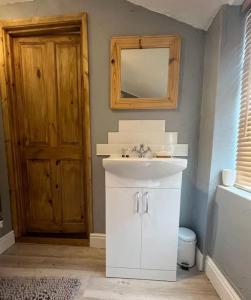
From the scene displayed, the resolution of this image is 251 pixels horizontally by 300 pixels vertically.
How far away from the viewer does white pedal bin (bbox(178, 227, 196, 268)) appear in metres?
1.52

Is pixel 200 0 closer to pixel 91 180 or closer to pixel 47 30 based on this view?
pixel 47 30

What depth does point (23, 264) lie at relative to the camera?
62.6 inches

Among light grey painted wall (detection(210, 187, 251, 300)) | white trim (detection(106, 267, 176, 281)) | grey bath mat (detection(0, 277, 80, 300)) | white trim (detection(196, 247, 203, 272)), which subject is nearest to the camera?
light grey painted wall (detection(210, 187, 251, 300))

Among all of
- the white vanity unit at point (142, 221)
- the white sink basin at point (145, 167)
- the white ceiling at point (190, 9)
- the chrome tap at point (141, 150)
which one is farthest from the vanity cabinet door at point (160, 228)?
the white ceiling at point (190, 9)

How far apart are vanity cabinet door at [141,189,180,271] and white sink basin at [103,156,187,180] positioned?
0.14 meters

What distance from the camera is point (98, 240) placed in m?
1.82

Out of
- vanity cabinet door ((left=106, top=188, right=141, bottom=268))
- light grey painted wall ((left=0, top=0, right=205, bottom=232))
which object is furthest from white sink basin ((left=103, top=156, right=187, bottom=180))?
light grey painted wall ((left=0, top=0, right=205, bottom=232))

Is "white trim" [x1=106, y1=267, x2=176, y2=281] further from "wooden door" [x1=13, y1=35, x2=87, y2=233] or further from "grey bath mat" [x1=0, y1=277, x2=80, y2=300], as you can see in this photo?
"wooden door" [x1=13, y1=35, x2=87, y2=233]

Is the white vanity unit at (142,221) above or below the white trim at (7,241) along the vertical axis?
above

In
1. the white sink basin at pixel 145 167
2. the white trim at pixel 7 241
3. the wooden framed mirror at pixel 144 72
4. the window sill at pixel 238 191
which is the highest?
the wooden framed mirror at pixel 144 72

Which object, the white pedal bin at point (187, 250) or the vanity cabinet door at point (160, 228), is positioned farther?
the white pedal bin at point (187, 250)

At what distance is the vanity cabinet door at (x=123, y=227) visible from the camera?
4.39 ft

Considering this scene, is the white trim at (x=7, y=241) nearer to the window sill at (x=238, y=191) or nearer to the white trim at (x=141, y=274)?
the white trim at (x=141, y=274)

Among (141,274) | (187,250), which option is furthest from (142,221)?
(187,250)
